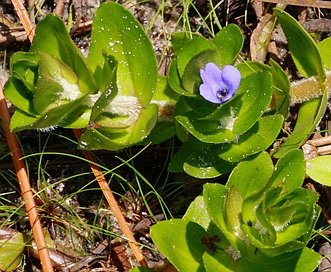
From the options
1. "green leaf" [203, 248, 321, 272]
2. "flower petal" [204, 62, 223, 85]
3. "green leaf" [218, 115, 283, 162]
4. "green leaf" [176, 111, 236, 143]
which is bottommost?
"green leaf" [203, 248, 321, 272]

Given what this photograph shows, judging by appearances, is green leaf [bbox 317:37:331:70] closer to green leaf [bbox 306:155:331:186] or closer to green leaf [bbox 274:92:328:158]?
green leaf [bbox 274:92:328:158]

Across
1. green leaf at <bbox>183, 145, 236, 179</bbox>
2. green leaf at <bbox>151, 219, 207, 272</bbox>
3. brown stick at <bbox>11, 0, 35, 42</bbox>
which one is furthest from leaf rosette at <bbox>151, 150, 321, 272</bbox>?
brown stick at <bbox>11, 0, 35, 42</bbox>

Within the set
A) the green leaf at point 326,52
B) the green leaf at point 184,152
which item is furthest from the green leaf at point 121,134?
the green leaf at point 326,52

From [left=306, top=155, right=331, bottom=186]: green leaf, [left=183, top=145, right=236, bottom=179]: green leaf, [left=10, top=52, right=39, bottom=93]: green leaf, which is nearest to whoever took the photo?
[left=10, top=52, right=39, bottom=93]: green leaf

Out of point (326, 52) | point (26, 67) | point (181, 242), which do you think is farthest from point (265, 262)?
point (26, 67)

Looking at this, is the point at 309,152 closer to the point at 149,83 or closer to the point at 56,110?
the point at 149,83

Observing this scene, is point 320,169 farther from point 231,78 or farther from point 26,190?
point 26,190
